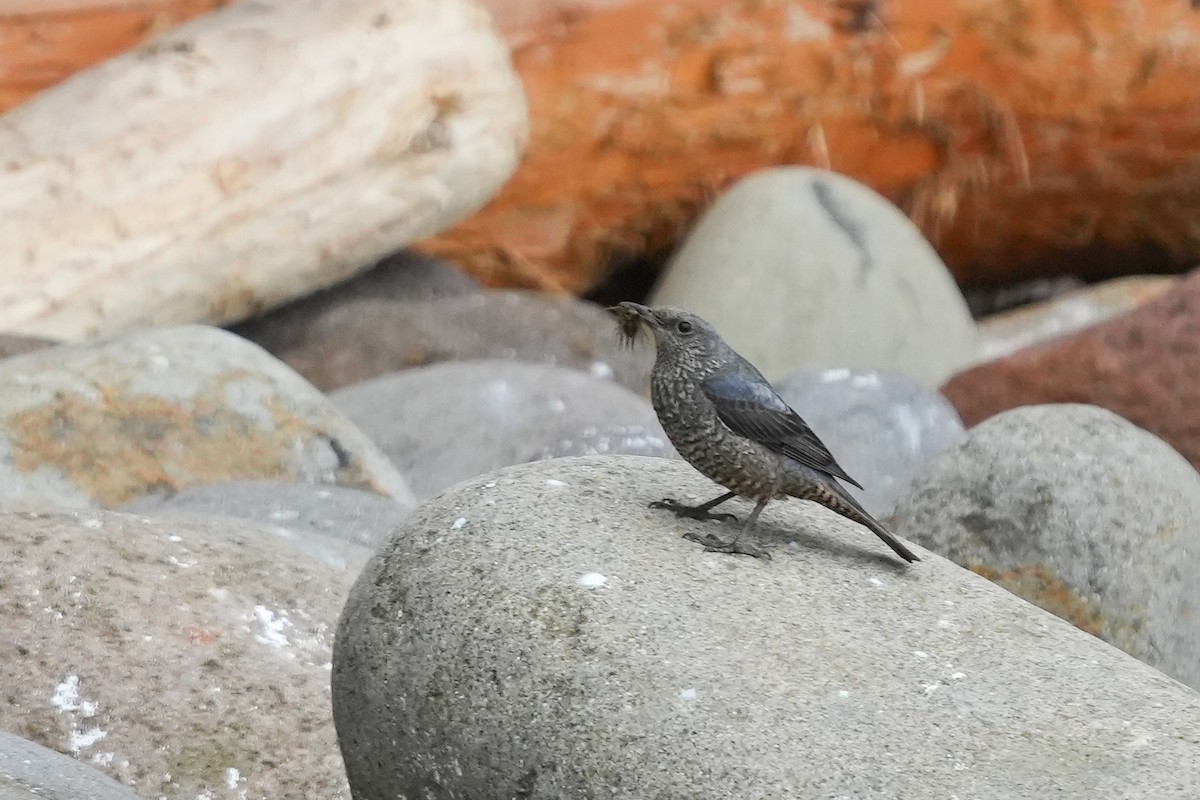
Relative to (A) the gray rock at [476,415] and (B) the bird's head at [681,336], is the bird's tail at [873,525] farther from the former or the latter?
(A) the gray rock at [476,415]

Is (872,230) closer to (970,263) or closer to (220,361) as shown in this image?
(970,263)

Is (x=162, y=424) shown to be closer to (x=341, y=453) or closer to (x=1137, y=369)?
(x=341, y=453)

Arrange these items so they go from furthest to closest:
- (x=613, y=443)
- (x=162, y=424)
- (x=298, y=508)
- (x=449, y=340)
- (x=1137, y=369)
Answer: (x=449, y=340) < (x=1137, y=369) < (x=613, y=443) < (x=162, y=424) < (x=298, y=508)

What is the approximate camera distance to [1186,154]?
30.1ft

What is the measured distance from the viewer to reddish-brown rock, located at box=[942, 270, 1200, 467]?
6180 mm

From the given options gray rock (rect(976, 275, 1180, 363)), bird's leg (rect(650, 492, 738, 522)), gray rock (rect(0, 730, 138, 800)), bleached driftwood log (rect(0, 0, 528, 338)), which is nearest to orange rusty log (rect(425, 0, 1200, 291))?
gray rock (rect(976, 275, 1180, 363))

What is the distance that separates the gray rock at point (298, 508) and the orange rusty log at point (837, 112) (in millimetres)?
3607

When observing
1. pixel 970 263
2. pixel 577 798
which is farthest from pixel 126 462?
pixel 970 263

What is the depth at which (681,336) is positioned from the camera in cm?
393

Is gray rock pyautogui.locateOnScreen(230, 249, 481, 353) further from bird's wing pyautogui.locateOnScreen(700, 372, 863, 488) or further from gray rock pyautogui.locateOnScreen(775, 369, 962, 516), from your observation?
bird's wing pyautogui.locateOnScreen(700, 372, 863, 488)

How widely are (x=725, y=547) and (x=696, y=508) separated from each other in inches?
10.0

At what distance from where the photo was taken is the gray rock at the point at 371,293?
7.94 m

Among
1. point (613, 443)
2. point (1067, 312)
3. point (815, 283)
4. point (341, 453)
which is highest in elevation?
point (341, 453)

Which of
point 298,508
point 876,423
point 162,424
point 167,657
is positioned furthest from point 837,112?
point 167,657
